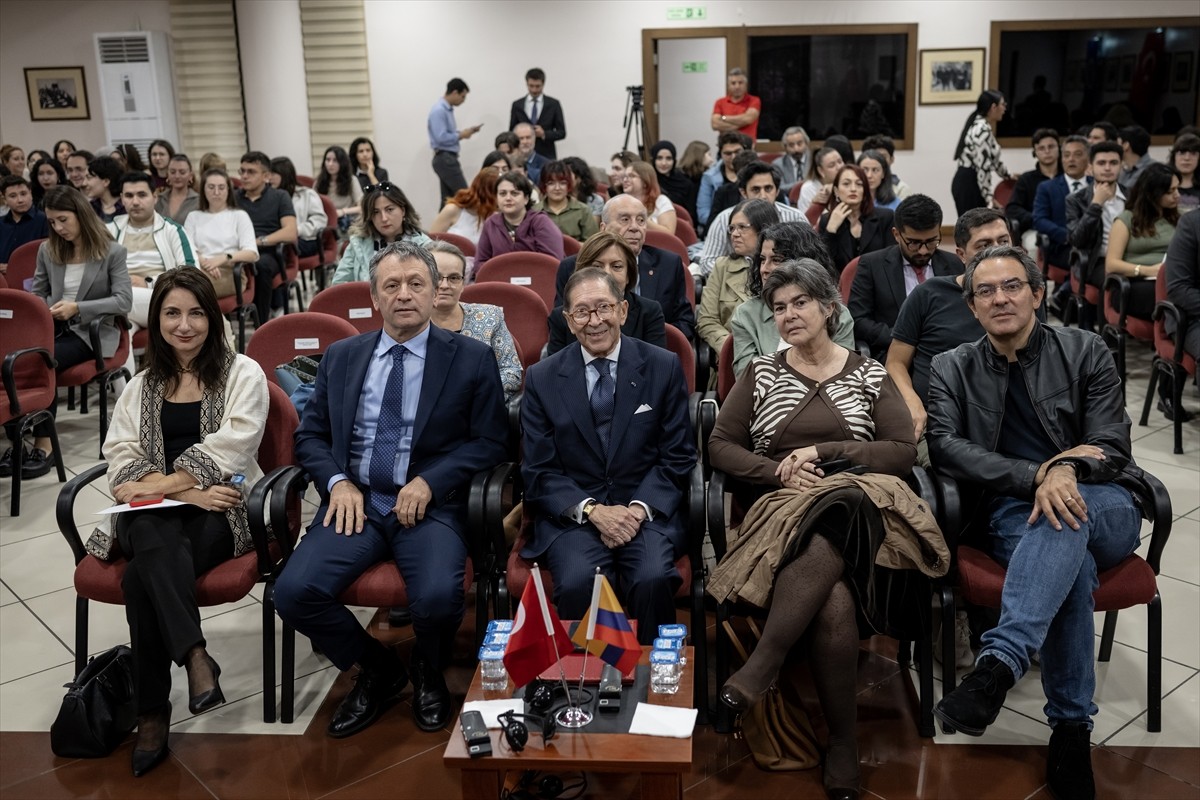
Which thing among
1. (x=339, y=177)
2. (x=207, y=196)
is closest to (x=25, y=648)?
(x=207, y=196)

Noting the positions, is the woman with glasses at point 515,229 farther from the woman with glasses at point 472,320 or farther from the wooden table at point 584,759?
the wooden table at point 584,759

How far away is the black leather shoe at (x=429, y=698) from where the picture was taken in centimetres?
299

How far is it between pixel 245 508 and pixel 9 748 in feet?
3.03

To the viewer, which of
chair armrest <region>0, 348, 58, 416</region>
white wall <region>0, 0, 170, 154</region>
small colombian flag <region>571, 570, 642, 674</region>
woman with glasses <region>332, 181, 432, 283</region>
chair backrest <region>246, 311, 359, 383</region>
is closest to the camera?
small colombian flag <region>571, 570, 642, 674</region>

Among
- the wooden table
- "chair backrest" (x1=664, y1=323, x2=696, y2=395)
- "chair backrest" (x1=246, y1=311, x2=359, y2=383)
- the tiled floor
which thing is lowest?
the tiled floor

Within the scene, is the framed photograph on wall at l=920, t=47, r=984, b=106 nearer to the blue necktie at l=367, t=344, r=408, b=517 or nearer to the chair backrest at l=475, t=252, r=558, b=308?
the chair backrest at l=475, t=252, r=558, b=308

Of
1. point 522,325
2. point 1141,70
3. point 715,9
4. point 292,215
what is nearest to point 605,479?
point 522,325

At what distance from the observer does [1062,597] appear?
8.63 feet

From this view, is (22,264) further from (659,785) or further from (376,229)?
(659,785)

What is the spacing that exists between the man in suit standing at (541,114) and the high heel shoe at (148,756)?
29.0 feet

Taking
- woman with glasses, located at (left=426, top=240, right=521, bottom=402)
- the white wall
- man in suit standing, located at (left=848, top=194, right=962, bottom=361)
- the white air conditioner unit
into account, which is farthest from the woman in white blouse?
the white wall

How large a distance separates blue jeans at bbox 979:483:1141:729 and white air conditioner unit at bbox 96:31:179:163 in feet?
37.0

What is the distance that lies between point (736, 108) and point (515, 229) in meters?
5.60

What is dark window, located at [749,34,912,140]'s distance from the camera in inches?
442
